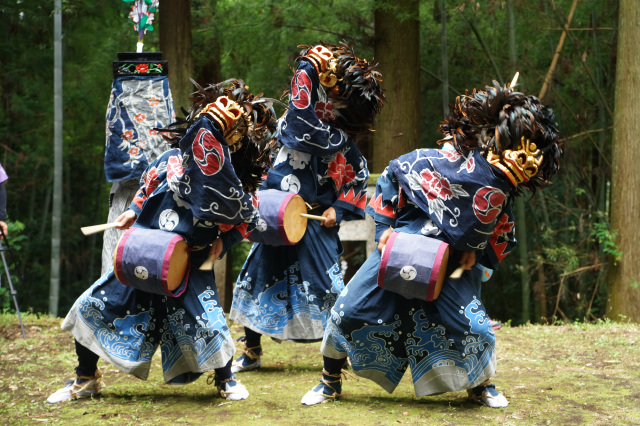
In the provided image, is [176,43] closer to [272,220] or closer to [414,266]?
[272,220]

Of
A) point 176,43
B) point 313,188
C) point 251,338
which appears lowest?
point 251,338

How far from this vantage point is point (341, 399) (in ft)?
12.4

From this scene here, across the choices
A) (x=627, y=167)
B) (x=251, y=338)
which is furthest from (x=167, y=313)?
(x=627, y=167)

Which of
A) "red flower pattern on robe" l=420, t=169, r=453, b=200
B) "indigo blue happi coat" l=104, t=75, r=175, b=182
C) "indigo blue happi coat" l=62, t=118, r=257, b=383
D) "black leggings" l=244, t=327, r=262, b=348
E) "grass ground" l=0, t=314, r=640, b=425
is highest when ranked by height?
"indigo blue happi coat" l=104, t=75, r=175, b=182

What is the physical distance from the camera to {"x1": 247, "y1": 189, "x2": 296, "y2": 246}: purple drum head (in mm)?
4168

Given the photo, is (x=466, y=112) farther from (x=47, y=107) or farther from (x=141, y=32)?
(x=47, y=107)

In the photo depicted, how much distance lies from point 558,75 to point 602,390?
5938mm

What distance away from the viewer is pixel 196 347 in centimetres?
357

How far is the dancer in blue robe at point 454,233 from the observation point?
130 inches

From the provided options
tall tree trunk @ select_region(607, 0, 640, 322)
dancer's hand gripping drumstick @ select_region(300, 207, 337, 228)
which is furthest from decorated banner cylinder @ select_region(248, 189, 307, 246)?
tall tree trunk @ select_region(607, 0, 640, 322)

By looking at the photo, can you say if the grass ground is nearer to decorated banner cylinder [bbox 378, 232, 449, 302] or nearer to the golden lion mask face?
decorated banner cylinder [bbox 378, 232, 449, 302]

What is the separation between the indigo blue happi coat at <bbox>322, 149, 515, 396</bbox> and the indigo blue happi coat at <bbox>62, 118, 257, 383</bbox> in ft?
2.07

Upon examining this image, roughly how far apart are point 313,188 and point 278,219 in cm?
37

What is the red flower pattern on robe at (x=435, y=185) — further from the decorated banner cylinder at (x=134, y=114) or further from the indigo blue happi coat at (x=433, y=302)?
the decorated banner cylinder at (x=134, y=114)
